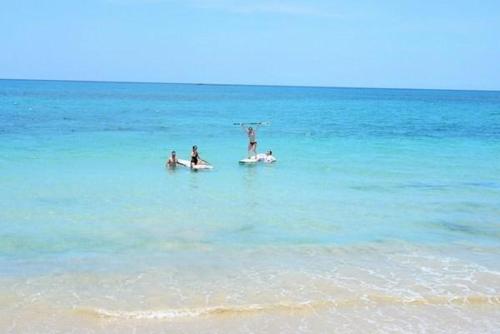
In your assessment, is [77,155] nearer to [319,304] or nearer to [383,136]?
[319,304]

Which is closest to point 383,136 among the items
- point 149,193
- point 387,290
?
point 149,193

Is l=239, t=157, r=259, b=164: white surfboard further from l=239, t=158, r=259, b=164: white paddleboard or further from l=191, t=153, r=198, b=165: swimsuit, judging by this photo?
l=191, t=153, r=198, b=165: swimsuit

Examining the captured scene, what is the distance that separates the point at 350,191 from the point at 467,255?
7.53 m

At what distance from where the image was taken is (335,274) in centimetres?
1156

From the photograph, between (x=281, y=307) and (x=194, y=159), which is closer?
(x=281, y=307)

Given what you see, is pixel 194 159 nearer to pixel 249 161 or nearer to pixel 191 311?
pixel 249 161

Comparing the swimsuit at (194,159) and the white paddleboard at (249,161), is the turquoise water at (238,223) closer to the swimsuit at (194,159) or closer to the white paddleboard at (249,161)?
the white paddleboard at (249,161)

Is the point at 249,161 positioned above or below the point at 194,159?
below

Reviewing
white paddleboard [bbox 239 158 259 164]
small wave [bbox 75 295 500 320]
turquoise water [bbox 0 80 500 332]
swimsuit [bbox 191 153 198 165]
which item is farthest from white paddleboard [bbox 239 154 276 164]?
small wave [bbox 75 295 500 320]

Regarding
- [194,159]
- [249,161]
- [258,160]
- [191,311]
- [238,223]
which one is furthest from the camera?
[258,160]

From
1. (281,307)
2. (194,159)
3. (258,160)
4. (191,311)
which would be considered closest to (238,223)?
(281,307)

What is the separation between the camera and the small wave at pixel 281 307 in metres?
9.53

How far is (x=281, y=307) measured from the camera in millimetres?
9930

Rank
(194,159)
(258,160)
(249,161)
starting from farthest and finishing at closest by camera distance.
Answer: (258,160), (249,161), (194,159)
